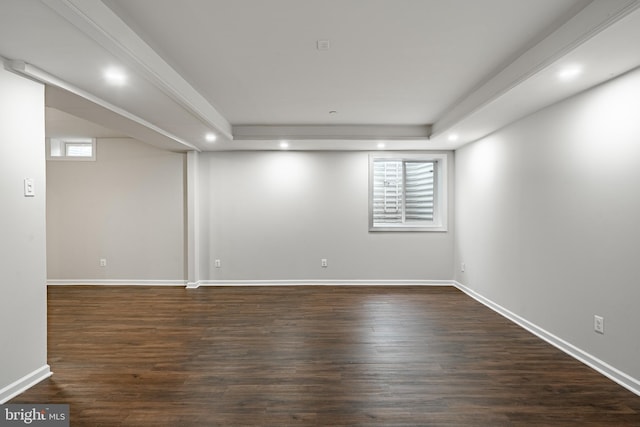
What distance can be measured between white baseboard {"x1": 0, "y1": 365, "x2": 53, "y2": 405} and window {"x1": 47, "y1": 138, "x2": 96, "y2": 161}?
4.09 metres

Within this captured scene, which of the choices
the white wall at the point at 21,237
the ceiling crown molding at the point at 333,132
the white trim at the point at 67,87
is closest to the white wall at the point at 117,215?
the ceiling crown molding at the point at 333,132

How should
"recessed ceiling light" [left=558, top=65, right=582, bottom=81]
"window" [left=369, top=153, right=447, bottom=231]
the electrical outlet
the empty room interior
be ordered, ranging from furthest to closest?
"window" [left=369, top=153, right=447, bottom=231] < the electrical outlet < "recessed ceiling light" [left=558, top=65, right=582, bottom=81] < the empty room interior

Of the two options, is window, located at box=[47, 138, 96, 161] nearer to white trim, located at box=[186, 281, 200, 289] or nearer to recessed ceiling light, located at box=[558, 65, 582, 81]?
white trim, located at box=[186, 281, 200, 289]

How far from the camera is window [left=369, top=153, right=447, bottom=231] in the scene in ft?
19.2

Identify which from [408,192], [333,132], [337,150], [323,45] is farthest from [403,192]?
[323,45]

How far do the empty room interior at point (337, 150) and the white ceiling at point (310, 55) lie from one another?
0.02 metres

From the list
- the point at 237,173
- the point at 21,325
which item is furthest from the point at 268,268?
the point at 21,325

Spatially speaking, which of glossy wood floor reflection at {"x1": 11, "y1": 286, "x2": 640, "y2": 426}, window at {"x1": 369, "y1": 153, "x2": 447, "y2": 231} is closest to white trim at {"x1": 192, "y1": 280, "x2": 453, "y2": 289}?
window at {"x1": 369, "y1": 153, "x2": 447, "y2": 231}

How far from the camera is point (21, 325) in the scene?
91.8 inches

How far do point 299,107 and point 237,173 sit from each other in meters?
2.08

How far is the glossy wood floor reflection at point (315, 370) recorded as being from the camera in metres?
2.10

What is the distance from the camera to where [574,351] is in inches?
114

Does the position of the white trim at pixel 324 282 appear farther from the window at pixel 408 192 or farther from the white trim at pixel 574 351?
A: the white trim at pixel 574 351

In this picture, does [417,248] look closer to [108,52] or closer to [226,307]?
[226,307]
